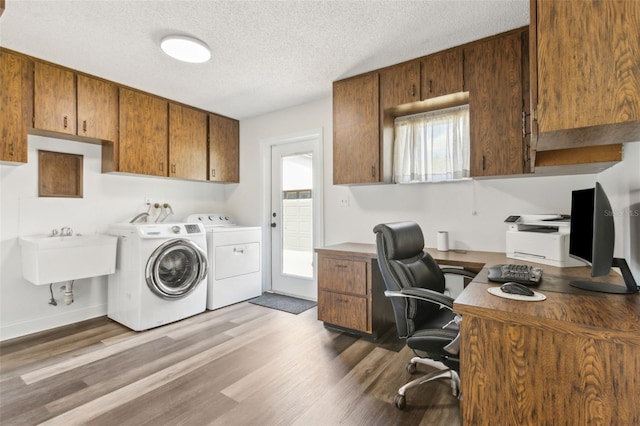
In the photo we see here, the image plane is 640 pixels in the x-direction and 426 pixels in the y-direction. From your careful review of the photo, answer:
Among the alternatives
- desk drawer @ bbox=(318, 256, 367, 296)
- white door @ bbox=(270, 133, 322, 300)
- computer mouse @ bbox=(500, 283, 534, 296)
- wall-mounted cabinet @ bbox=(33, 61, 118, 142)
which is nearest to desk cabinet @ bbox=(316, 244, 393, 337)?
desk drawer @ bbox=(318, 256, 367, 296)

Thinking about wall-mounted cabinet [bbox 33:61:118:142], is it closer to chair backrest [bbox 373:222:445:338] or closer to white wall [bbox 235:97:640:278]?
white wall [bbox 235:97:640:278]

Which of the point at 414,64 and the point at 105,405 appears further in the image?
the point at 414,64

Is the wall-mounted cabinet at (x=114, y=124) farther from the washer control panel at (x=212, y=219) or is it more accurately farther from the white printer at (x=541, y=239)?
the white printer at (x=541, y=239)

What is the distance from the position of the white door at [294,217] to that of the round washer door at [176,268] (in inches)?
42.3

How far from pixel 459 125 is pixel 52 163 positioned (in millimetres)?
3910

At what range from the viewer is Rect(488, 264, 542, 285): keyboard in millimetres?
1479

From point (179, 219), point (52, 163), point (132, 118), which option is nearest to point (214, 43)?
point (132, 118)

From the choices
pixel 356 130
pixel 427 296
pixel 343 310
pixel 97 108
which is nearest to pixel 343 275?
pixel 343 310

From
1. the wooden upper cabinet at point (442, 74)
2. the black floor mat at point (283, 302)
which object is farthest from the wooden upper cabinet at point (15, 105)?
the wooden upper cabinet at point (442, 74)

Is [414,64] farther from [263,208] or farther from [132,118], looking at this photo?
[132,118]

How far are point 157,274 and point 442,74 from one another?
3.18 metres

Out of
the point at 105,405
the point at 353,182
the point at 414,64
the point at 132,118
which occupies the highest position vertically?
the point at 414,64

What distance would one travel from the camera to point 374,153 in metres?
2.96

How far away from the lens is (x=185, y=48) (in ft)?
7.97
